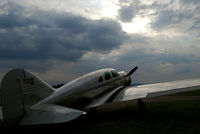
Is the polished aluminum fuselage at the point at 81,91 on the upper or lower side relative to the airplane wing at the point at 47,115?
upper

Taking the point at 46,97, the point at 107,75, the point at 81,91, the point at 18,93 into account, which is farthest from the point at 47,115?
the point at 107,75

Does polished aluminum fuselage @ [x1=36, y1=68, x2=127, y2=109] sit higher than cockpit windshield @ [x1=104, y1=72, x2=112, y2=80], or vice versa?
cockpit windshield @ [x1=104, y1=72, x2=112, y2=80]

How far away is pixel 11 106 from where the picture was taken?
190 inches

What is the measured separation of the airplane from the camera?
185 inches

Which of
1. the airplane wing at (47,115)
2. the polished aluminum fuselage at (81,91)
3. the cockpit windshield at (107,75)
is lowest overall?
the airplane wing at (47,115)

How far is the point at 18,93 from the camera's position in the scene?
5.20m

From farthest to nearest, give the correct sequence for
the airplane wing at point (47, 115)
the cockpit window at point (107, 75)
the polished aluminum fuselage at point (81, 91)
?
1. the cockpit window at point (107, 75)
2. the polished aluminum fuselage at point (81, 91)
3. the airplane wing at point (47, 115)

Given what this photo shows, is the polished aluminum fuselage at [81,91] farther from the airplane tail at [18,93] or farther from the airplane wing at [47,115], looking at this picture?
the airplane wing at [47,115]

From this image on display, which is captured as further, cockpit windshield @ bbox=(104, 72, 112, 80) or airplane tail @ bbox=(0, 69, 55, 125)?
cockpit windshield @ bbox=(104, 72, 112, 80)

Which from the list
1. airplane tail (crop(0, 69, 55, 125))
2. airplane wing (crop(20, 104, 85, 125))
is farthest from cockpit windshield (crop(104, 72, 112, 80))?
airplane wing (crop(20, 104, 85, 125))

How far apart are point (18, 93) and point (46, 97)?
4.23 ft

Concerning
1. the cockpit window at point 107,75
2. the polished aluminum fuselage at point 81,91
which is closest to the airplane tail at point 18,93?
the polished aluminum fuselage at point 81,91

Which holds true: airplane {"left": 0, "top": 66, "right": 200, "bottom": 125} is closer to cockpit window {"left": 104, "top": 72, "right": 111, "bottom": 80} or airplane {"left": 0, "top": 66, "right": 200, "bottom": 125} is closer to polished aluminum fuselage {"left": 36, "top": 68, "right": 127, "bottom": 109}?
polished aluminum fuselage {"left": 36, "top": 68, "right": 127, "bottom": 109}

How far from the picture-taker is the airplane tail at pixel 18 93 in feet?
15.5
